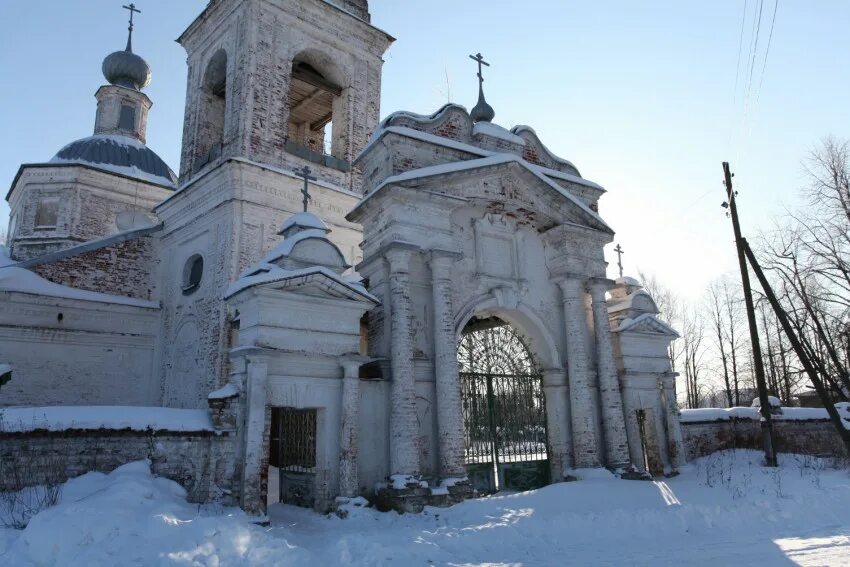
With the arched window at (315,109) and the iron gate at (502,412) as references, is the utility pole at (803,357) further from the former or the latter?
the arched window at (315,109)

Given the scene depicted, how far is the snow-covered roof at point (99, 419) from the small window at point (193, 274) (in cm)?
652

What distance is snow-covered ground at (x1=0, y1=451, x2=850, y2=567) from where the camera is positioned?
4789 mm

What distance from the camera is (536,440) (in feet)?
34.3

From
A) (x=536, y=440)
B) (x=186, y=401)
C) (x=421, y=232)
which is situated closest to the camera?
(x=421, y=232)

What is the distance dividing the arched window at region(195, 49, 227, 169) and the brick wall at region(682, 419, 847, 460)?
44.4 feet

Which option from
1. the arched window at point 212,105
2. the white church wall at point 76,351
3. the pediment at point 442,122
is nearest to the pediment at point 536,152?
the pediment at point 442,122

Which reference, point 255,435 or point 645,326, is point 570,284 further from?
point 255,435

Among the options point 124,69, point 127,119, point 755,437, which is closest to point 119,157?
point 127,119

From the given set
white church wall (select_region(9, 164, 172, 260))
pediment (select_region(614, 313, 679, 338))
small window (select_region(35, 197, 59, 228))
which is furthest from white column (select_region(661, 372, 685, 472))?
small window (select_region(35, 197, 59, 228))

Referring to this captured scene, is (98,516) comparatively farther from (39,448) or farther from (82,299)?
(82,299)

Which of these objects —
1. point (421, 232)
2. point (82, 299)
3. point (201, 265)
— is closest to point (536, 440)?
point (421, 232)

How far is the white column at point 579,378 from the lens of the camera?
33.5 feet

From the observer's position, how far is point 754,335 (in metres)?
12.7

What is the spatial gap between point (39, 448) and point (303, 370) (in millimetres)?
3041
